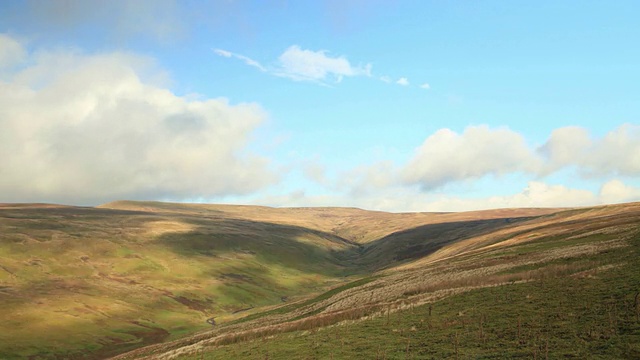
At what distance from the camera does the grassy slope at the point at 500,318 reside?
90.3ft

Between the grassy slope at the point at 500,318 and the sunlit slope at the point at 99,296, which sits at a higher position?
the grassy slope at the point at 500,318

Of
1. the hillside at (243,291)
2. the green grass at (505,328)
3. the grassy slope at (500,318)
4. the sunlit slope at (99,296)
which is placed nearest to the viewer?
the green grass at (505,328)

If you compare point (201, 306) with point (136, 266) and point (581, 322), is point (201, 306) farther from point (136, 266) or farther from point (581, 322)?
point (581, 322)

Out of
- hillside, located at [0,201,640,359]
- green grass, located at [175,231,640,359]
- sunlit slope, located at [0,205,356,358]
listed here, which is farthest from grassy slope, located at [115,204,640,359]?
sunlit slope, located at [0,205,356,358]

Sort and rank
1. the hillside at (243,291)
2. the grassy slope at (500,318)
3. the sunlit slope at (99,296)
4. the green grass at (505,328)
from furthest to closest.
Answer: the sunlit slope at (99,296), the hillside at (243,291), the grassy slope at (500,318), the green grass at (505,328)

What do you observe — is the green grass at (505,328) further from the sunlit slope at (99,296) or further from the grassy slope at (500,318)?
the sunlit slope at (99,296)

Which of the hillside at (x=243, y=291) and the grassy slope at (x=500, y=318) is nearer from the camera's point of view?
the grassy slope at (x=500, y=318)

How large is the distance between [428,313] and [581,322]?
14437 millimetres

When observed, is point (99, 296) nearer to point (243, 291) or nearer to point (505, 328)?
point (243, 291)

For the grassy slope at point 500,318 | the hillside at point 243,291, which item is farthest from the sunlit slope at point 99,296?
the grassy slope at point 500,318

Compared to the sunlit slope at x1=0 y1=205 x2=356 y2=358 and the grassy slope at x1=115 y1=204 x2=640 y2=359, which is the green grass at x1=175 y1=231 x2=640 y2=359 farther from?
the sunlit slope at x1=0 y1=205 x2=356 y2=358

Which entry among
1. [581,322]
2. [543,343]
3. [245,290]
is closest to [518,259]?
[581,322]

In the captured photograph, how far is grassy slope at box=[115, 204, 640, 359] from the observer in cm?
2752

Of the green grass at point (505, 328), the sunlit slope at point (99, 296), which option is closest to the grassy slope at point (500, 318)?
the green grass at point (505, 328)
